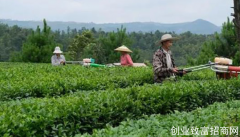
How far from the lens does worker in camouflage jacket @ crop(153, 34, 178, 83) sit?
6484 millimetres

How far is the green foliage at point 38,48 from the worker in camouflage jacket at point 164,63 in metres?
12.5

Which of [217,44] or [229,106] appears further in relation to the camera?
[217,44]

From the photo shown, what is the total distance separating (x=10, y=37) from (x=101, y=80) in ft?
122

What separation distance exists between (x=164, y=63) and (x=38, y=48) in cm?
1279

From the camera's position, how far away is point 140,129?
323cm

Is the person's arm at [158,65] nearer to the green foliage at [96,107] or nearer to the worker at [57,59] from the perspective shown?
the green foliage at [96,107]

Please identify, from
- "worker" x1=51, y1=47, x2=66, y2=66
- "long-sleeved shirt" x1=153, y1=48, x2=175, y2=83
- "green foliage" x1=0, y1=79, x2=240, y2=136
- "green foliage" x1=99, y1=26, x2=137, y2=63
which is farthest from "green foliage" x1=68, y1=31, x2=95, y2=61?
"green foliage" x1=0, y1=79, x2=240, y2=136


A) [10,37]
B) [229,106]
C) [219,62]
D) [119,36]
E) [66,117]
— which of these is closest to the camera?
[66,117]

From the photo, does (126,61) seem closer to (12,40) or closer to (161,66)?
(161,66)

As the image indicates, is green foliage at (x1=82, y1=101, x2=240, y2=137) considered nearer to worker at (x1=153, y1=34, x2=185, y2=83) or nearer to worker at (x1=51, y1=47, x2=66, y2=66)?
worker at (x1=153, y1=34, x2=185, y2=83)

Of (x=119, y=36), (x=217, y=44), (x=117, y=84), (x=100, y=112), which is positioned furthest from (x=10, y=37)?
(x=100, y=112)

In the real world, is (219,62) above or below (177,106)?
above

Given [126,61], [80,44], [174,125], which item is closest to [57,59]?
[126,61]

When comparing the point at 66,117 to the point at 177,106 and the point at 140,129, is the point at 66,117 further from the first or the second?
the point at 177,106
